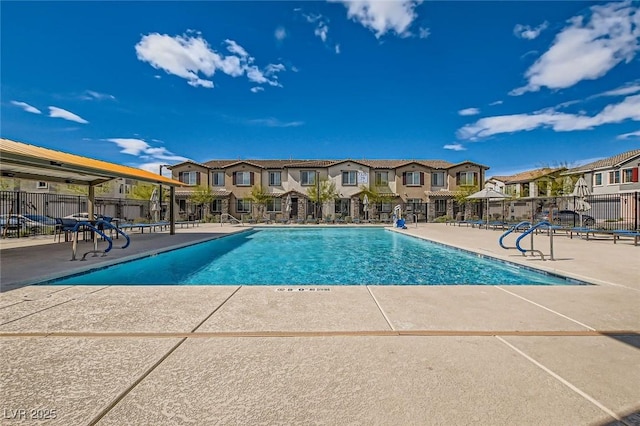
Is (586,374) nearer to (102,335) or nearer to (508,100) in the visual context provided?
(102,335)

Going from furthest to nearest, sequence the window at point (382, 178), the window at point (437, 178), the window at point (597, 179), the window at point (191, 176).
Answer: the window at point (597, 179) < the window at point (191, 176) < the window at point (437, 178) < the window at point (382, 178)

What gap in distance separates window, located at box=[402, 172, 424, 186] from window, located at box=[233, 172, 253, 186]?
57.0 feet

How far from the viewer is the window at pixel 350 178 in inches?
1339

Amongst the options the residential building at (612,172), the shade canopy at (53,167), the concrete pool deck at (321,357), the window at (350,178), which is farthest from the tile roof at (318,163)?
the concrete pool deck at (321,357)

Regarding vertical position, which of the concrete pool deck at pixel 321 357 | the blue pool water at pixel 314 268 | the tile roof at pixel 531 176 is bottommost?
the blue pool water at pixel 314 268

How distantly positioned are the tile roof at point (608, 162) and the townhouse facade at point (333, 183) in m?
13.6

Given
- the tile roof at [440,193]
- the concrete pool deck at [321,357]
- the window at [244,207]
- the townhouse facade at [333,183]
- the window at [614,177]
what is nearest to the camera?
the concrete pool deck at [321,357]

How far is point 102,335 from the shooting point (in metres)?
3.46

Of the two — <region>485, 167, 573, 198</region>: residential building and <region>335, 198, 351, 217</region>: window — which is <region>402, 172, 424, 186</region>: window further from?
<region>485, 167, 573, 198</region>: residential building

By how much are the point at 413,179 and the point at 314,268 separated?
Result: 2760 cm

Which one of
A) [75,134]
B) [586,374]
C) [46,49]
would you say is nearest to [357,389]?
[586,374]

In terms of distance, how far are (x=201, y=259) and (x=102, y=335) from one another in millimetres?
7496

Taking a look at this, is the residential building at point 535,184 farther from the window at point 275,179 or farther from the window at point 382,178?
the window at point 275,179

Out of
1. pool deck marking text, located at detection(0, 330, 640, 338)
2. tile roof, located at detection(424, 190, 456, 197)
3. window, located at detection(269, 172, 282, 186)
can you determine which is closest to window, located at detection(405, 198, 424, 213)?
tile roof, located at detection(424, 190, 456, 197)
